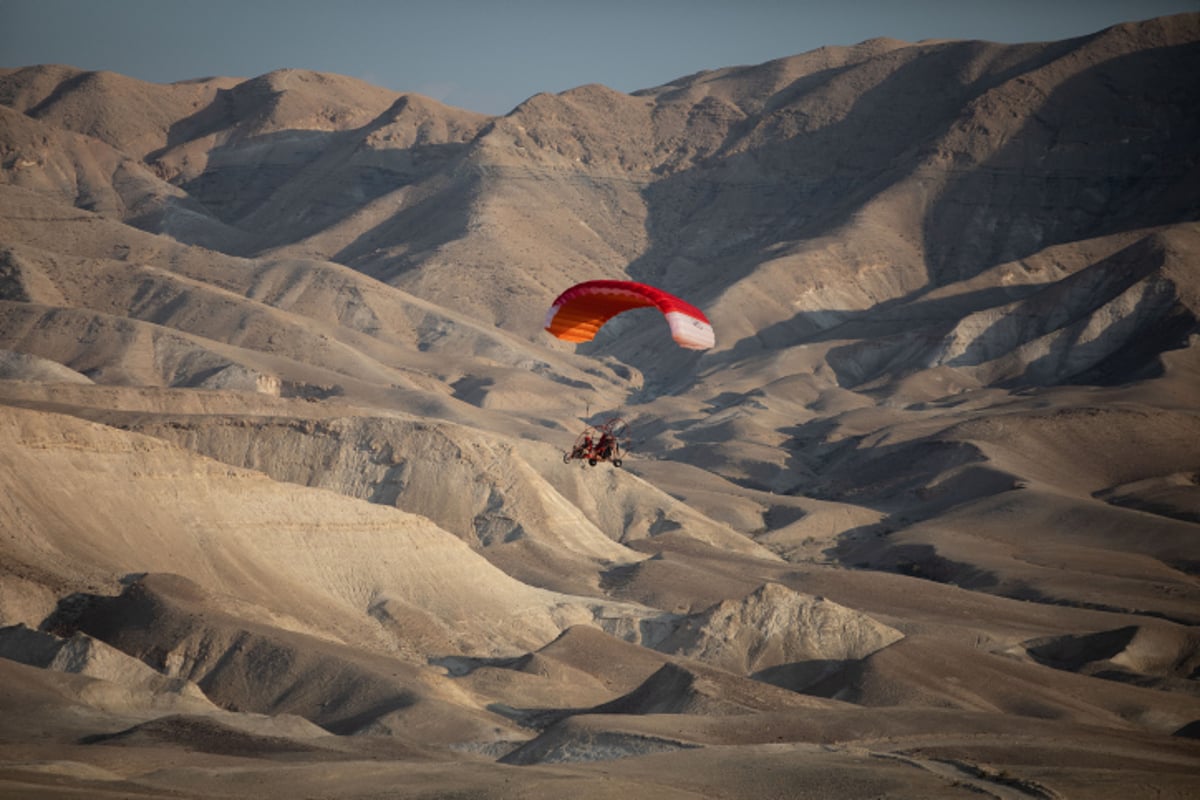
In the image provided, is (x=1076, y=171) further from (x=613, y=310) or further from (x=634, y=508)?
(x=613, y=310)

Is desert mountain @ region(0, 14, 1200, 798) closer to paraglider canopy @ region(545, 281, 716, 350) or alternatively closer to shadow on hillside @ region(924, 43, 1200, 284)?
shadow on hillside @ region(924, 43, 1200, 284)

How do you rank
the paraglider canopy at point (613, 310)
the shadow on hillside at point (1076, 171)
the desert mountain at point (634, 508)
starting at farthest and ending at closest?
the shadow on hillside at point (1076, 171) < the desert mountain at point (634, 508) < the paraglider canopy at point (613, 310)

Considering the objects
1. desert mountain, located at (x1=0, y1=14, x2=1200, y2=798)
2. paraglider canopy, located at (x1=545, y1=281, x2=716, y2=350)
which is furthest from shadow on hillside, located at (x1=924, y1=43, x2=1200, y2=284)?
paraglider canopy, located at (x1=545, y1=281, x2=716, y2=350)

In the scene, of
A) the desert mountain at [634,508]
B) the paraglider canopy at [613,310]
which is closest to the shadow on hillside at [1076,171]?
the desert mountain at [634,508]

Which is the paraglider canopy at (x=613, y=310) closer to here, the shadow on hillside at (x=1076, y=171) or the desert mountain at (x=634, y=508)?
the desert mountain at (x=634, y=508)

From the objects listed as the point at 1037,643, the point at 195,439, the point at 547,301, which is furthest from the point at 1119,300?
the point at 195,439

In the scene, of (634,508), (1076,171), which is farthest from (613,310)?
(1076,171)
